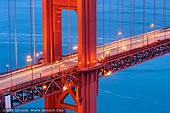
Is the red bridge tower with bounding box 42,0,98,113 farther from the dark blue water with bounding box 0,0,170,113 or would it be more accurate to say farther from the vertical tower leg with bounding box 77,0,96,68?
the dark blue water with bounding box 0,0,170,113

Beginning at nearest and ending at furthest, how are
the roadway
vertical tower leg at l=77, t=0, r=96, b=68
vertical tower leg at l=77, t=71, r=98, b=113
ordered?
1. the roadway
2. vertical tower leg at l=77, t=0, r=96, b=68
3. vertical tower leg at l=77, t=71, r=98, b=113

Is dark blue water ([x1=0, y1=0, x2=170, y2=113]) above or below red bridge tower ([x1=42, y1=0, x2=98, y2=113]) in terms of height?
below

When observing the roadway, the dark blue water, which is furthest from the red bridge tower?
the dark blue water

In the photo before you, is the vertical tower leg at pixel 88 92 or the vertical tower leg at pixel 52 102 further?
the vertical tower leg at pixel 52 102

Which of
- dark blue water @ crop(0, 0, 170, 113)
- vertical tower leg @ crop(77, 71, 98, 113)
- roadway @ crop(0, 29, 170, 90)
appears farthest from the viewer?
dark blue water @ crop(0, 0, 170, 113)

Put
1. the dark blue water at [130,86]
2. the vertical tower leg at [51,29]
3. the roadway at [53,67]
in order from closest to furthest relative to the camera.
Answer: the roadway at [53,67]
the vertical tower leg at [51,29]
the dark blue water at [130,86]

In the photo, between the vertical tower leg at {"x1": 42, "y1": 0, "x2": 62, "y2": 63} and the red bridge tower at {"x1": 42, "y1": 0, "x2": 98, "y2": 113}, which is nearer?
the red bridge tower at {"x1": 42, "y1": 0, "x2": 98, "y2": 113}

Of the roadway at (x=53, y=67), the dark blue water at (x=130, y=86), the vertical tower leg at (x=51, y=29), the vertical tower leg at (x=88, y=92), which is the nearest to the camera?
the roadway at (x=53, y=67)

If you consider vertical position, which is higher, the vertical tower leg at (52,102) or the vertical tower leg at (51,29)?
the vertical tower leg at (51,29)

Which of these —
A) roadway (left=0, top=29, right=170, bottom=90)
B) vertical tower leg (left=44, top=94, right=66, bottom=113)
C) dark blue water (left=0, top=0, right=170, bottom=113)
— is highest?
roadway (left=0, top=29, right=170, bottom=90)

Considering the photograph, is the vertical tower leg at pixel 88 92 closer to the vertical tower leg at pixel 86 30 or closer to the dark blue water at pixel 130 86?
the vertical tower leg at pixel 86 30

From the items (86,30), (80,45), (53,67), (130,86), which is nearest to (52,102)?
(53,67)

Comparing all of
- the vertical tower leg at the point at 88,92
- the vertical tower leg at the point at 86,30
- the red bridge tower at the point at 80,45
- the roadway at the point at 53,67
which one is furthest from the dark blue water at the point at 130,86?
the vertical tower leg at the point at 86,30

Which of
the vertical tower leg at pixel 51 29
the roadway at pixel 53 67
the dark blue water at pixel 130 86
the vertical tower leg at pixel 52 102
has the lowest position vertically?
the dark blue water at pixel 130 86
